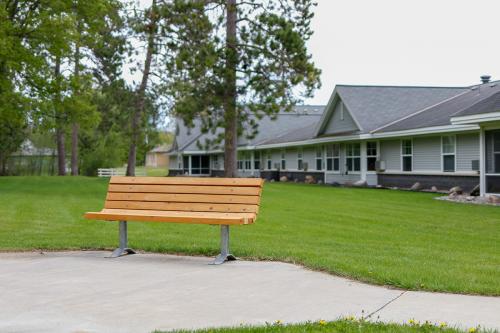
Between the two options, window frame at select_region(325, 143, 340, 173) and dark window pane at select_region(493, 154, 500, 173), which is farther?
window frame at select_region(325, 143, 340, 173)

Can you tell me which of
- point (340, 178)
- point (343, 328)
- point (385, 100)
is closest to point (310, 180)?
point (340, 178)

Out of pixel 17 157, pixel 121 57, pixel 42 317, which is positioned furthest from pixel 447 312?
pixel 17 157

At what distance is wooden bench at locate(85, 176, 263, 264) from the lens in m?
7.82

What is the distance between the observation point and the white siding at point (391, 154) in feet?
94.7

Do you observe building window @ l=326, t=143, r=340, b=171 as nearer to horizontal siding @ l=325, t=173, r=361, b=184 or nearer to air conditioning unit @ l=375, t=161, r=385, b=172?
horizontal siding @ l=325, t=173, r=361, b=184

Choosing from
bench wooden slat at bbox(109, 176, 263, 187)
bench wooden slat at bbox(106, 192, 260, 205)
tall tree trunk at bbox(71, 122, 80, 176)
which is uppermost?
tall tree trunk at bbox(71, 122, 80, 176)

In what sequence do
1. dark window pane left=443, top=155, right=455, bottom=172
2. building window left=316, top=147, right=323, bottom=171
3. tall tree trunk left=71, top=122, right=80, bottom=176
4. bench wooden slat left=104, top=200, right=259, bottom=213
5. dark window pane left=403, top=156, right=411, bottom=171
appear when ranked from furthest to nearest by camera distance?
tall tree trunk left=71, top=122, right=80, bottom=176, building window left=316, top=147, right=323, bottom=171, dark window pane left=403, top=156, right=411, bottom=171, dark window pane left=443, top=155, right=455, bottom=172, bench wooden slat left=104, top=200, right=259, bottom=213

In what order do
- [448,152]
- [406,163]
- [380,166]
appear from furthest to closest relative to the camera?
[380,166] < [406,163] < [448,152]

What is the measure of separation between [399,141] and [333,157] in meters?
6.70

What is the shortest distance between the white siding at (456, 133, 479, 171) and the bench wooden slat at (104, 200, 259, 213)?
697 inches

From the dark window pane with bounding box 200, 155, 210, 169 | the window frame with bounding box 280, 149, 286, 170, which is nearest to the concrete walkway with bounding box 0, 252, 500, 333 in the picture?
the window frame with bounding box 280, 149, 286, 170

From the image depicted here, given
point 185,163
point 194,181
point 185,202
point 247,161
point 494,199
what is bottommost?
point 494,199

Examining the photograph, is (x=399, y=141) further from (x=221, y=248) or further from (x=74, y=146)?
(x=74, y=146)

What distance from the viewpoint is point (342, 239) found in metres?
10.3
